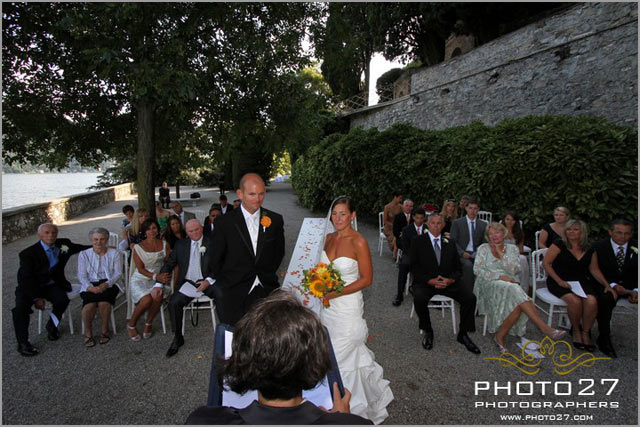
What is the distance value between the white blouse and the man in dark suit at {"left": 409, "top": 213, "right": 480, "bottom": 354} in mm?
4440

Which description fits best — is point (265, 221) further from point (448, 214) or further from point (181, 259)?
point (448, 214)

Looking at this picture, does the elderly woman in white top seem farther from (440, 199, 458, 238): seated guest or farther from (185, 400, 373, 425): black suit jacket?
(440, 199, 458, 238): seated guest

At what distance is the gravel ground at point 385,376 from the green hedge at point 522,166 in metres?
2.70

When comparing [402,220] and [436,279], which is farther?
[402,220]

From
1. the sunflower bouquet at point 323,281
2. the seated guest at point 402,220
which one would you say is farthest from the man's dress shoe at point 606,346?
the seated guest at point 402,220

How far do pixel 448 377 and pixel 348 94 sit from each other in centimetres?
3251

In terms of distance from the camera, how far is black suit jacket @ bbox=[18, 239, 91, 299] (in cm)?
460

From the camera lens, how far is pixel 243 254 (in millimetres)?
3586

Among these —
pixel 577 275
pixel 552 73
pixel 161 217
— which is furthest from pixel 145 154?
pixel 552 73

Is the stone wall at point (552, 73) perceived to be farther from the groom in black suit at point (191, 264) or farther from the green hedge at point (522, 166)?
the groom in black suit at point (191, 264)

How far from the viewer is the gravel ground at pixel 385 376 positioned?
3.37 meters

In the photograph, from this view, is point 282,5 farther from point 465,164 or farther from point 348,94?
point 348,94

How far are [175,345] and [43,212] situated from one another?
42.5 feet

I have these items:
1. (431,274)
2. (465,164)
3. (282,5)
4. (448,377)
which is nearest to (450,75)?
(465,164)
